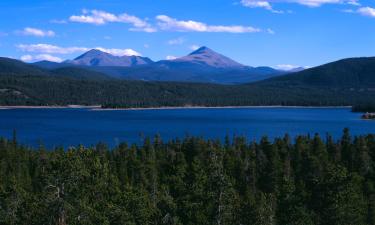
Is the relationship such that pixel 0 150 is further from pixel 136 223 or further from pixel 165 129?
pixel 165 129

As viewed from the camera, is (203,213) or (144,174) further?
(144,174)

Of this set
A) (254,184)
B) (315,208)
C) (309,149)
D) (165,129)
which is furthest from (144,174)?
(165,129)

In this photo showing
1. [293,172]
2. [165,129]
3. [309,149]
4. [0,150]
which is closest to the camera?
[293,172]

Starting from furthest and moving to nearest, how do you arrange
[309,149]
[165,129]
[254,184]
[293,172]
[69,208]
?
1. [165,129]
2. [309,149]
3. [293,172]
4. [254,184]
5. [69,208]

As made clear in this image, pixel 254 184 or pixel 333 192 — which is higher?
pixel 333 192

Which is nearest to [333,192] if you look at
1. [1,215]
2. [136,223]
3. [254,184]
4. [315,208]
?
[315,208]

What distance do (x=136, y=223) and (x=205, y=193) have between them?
3686 mm

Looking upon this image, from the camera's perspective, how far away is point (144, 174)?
55438 mm

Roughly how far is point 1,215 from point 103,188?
7.23 meters

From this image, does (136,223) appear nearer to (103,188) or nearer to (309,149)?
(103,188)

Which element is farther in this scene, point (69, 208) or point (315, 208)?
point (315, 208)

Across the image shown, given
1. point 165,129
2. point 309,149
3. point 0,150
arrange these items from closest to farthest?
point 309,149
point 0,150
point 165,129

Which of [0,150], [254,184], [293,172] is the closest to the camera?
[254,184]

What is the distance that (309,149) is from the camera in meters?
64.4
